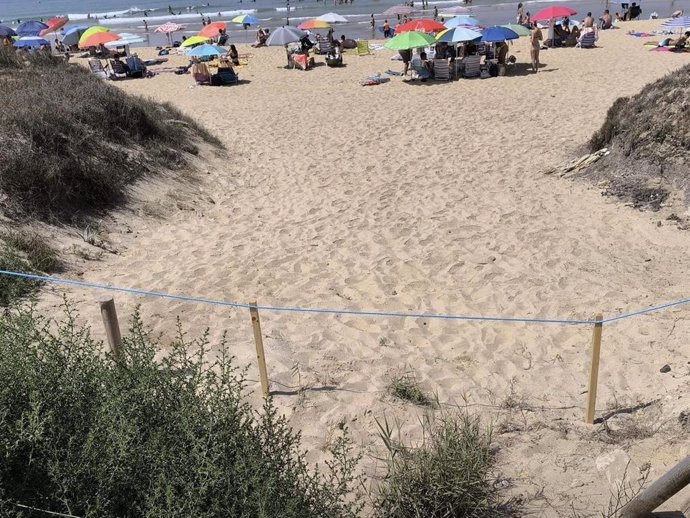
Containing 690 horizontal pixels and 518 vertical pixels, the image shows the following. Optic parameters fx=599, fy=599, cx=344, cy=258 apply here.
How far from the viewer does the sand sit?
4.11 metres

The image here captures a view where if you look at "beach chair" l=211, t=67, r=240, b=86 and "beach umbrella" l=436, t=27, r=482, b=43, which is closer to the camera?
"beach umbrella" l=436, t=27, r=482, b=43

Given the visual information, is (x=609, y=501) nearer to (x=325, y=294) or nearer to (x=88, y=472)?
(x=88, y=472)

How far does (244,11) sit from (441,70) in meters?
39.3

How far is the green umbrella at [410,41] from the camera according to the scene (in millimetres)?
17016

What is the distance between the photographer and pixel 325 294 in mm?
Answer: 6266

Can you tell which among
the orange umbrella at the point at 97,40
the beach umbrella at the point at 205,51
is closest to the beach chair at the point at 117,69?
the orange umbrella at the point at 97,40

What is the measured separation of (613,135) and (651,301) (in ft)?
15.0

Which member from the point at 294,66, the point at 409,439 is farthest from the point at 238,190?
the point at 294,66

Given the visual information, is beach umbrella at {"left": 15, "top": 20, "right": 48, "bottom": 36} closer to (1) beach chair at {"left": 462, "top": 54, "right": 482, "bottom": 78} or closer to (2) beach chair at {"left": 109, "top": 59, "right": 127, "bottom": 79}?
(2) beach chair at {"left": 109, "top": 59, "right": 127, "bottom": 79}

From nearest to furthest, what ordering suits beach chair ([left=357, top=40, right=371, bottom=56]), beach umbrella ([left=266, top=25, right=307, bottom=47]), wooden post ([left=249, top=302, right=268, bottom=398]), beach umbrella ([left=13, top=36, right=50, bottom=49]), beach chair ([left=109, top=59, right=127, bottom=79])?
wooden post ([left=249, top=302, right=268, bottom=398]) < beach umbrella ([left=266, top=25, right=307, bottom=47]) < beach chair ([left=109, top=59, right=127, bottom=79]) < beach umbrella ([left=13, top=36, right=50, bottom=49]) < beach chair ([left=357, top=40, right=371, bottom=56])

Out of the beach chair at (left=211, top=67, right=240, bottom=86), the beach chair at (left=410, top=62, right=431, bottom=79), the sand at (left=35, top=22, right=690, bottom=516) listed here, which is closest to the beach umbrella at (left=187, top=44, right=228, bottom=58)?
the beach chair at (left=211, top=67, right=240, bottom=86)

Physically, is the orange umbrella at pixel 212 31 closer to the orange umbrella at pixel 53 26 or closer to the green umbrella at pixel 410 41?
the orange umbrella at pixel 53 26

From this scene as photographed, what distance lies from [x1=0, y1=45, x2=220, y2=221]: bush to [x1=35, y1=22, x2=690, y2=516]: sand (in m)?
0.49

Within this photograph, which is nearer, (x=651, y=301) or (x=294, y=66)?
(x=651, y=301)
